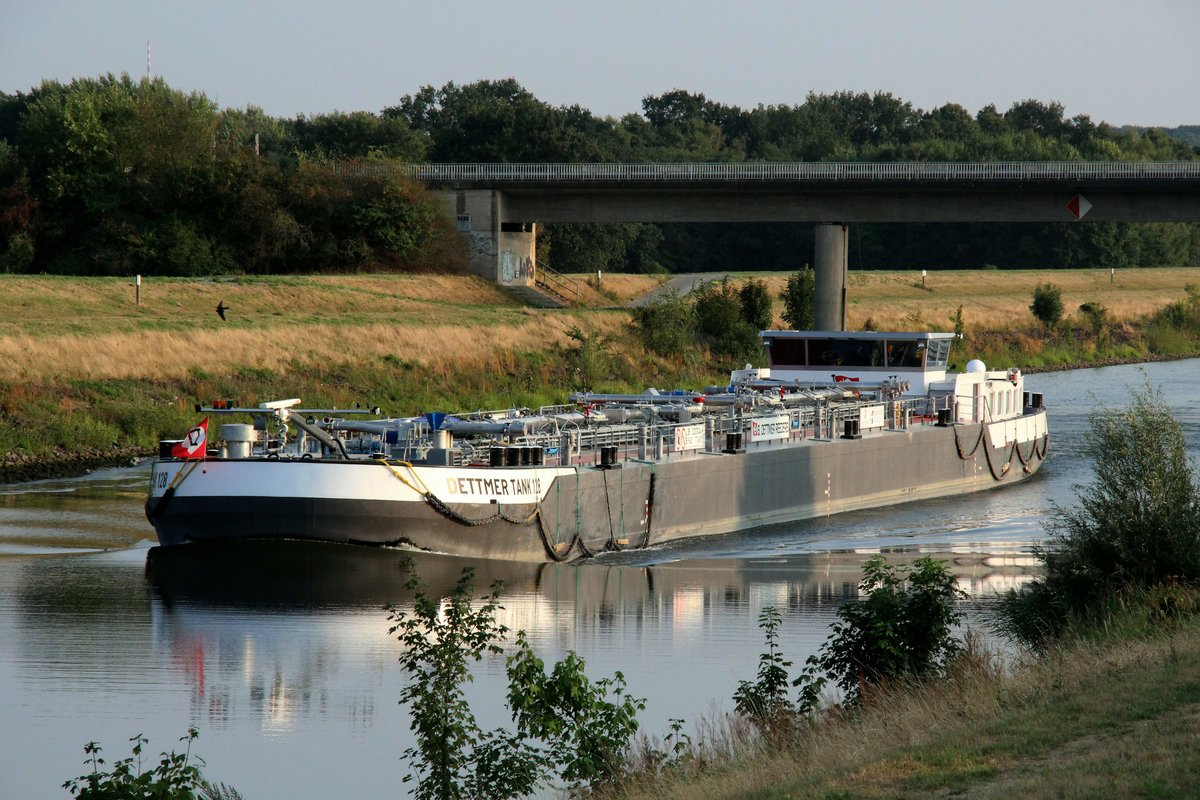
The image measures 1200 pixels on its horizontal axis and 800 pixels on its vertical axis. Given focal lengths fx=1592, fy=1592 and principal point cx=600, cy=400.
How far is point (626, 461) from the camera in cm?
3081

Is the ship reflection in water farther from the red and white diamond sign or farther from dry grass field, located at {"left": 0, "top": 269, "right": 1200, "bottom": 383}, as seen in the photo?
the red and white diamond sign

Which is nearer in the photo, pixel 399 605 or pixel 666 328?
pixel 399 605

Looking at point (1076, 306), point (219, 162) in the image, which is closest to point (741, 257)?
point (1076, 306)

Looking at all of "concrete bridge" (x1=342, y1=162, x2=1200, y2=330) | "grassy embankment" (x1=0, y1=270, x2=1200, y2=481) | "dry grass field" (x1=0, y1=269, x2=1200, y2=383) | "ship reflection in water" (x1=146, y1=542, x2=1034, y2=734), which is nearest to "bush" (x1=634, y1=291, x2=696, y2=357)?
"grassy embankment" (x1=0, y1=270, x2=1200, y2=481)

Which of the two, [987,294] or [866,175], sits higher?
[866,175]

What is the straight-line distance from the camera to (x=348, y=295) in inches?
2717

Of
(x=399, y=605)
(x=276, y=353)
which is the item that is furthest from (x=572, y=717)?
(x=276, y=353)

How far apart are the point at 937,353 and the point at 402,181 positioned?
136ft

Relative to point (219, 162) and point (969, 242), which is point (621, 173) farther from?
point (969, 242)

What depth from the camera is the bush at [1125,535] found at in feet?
66.9

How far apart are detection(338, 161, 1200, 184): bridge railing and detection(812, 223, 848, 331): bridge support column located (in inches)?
121

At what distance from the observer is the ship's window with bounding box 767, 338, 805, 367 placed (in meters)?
43.8

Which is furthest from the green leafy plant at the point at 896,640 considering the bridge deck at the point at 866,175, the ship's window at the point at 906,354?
the bridge deck at the point at 866,175

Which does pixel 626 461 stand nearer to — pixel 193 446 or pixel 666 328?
pixel 193 446
